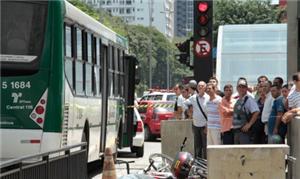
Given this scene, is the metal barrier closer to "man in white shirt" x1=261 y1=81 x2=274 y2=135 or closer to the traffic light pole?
"man in white shirt" x1=261 y1=81 x2=274 y2=135

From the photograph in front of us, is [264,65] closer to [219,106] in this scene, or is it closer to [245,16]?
[219,106]

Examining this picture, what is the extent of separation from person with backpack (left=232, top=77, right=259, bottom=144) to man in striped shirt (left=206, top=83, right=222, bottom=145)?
1355 millimetres

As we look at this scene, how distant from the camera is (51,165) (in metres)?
7.15

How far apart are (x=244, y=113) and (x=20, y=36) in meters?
3.97

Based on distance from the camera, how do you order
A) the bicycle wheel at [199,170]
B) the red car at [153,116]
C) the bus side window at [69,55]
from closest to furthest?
1. the bicycle wheel at [199,170]
2. the bus side window at [69,55]
3. the red car at [153,116]

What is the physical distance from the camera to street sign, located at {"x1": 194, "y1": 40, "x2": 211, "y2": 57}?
13.5 meters

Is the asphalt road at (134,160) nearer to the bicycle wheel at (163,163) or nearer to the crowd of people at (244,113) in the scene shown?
the crowd of people at (244,113)

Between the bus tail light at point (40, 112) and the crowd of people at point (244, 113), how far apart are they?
10.8 ft

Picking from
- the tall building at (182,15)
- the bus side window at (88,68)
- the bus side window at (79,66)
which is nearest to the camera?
the bus side window at (79,66)

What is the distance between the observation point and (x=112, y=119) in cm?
1577

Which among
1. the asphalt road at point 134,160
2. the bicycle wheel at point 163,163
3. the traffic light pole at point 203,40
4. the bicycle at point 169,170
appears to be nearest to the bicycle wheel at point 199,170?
the bicycle at point 169,170

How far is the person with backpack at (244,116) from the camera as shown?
36.2 ft

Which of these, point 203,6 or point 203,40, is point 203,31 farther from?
point 203,6

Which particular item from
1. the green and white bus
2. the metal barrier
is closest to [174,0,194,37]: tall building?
the green and white bus
